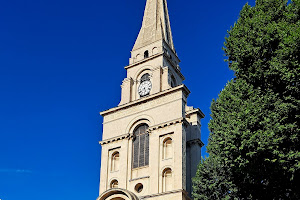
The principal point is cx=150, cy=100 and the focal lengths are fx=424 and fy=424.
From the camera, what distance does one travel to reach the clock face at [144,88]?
38531 millimetres

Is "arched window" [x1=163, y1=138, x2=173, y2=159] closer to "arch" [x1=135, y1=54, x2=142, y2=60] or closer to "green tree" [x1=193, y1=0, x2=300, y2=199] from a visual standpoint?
"green tree" [x1=193, y1=0, x2=300, y2=199]

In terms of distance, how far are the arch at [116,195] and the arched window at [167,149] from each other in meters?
4.22

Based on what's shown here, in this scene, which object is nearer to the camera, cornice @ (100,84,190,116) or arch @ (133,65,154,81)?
cornice @ (100,84,190,116)

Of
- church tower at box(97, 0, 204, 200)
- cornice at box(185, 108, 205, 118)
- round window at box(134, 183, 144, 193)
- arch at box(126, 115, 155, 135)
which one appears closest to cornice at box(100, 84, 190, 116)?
church tower at box(97, 0, 204, 200)

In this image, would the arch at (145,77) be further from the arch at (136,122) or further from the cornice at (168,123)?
the cornice at (168,123)

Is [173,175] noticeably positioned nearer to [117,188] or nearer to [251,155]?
[117,188]

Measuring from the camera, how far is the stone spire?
4259 cm

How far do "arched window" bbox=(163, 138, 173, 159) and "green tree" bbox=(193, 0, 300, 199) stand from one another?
1007cm

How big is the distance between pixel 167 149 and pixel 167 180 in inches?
103

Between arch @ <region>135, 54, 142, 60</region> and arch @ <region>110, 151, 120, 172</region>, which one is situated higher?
arch @ <region>135, 54, 142, 60</region>

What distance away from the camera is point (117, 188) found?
107 ft

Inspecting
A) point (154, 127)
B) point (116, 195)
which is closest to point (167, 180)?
point (116, 195)

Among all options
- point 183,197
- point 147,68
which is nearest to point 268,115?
point 183,197

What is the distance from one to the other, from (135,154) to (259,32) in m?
17.3
